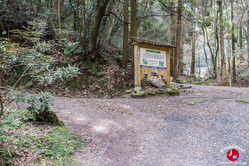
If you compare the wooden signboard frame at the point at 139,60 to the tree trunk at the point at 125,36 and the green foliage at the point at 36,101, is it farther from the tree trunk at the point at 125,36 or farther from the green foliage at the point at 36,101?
the green foliage at the point at 36,101

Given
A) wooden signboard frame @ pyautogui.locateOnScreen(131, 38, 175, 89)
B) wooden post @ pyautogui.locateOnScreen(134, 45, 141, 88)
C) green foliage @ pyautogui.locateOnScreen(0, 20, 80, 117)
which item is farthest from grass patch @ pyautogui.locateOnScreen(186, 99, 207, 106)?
green foliage @ pyautogui.locateOnScreen(0, 20, 80, 117)

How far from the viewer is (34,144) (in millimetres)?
3285

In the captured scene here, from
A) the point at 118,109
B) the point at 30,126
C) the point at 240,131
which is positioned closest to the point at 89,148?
the point at 30,126

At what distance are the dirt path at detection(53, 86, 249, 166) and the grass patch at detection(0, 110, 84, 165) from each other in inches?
12.6

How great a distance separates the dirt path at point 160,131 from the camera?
3.71 metres

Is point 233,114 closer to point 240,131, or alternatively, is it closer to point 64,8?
point 240,131

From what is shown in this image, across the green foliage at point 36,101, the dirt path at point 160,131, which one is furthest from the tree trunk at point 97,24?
the green foliage at point 36,101

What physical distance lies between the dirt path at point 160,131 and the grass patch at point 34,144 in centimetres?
32

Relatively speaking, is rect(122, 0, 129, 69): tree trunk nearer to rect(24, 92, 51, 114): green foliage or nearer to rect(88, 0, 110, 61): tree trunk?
rect(88, 0, 110, 61): tree trunk

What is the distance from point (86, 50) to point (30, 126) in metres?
8.11

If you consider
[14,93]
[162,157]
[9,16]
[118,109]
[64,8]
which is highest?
→ [64,8]

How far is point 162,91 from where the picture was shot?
9.27 metres

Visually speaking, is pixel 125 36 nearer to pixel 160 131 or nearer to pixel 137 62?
pixel 137 62

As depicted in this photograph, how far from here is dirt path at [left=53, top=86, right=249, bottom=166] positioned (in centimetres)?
371
